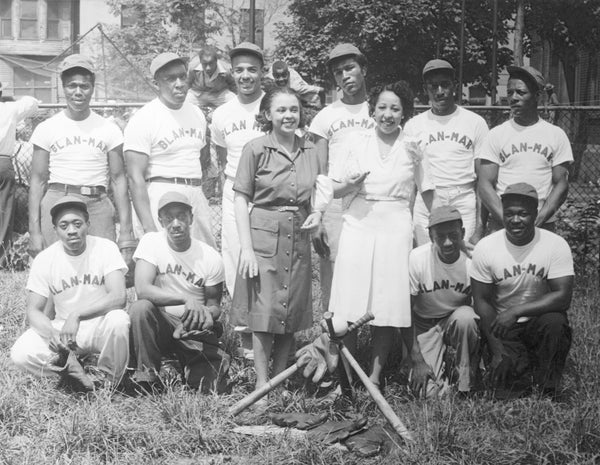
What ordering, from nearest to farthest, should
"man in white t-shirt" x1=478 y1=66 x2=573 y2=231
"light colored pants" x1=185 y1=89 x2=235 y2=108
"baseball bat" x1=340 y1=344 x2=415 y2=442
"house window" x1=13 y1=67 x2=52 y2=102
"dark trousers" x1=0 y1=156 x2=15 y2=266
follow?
"baseball bat" x1=340 y1=344 x2=415 y2=442 < "man in white t-shirt" x1=478 y1=66 x2=573 y2=231 < "light colored pants" x1=185 y1=89 x2=235 y2=108 < "dark trousers" x1=0 y1=156 x2=15 y2=266 < "house window" x1=13 y1=67 x2=52 y2=102

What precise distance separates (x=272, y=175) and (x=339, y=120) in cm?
98

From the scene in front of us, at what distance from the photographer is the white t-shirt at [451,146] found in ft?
18.5

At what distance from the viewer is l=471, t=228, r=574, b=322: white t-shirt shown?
489cm

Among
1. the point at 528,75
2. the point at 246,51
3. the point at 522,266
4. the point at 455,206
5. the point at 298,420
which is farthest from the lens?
the point at 246,51

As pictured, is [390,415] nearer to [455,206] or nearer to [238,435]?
[238,435]

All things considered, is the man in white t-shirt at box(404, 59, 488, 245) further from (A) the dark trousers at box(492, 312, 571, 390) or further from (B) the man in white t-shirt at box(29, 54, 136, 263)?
(B) the man in white t-shirt at box(29, 54, 136, 263)

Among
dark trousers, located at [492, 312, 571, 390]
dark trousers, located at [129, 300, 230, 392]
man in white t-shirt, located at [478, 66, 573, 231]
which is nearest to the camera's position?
dark trousers, located at [492, 312, 571, 390]

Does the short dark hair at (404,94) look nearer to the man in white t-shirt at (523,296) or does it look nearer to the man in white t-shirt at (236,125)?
the man in white t-shirt at (523,296)

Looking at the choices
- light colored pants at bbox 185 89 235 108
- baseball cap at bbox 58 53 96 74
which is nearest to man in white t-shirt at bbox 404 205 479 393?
baseball cap at bbox 58 53 96 74

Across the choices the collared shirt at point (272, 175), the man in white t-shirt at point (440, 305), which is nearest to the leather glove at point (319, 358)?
the man in white t-shirt at point (440, 305)

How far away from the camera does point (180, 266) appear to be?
514 centimetres

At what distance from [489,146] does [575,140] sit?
572 cm

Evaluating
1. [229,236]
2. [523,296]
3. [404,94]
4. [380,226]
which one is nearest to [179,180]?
[229,236]

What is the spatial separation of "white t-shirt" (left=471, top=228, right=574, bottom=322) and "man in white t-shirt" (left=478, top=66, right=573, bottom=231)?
54cm
